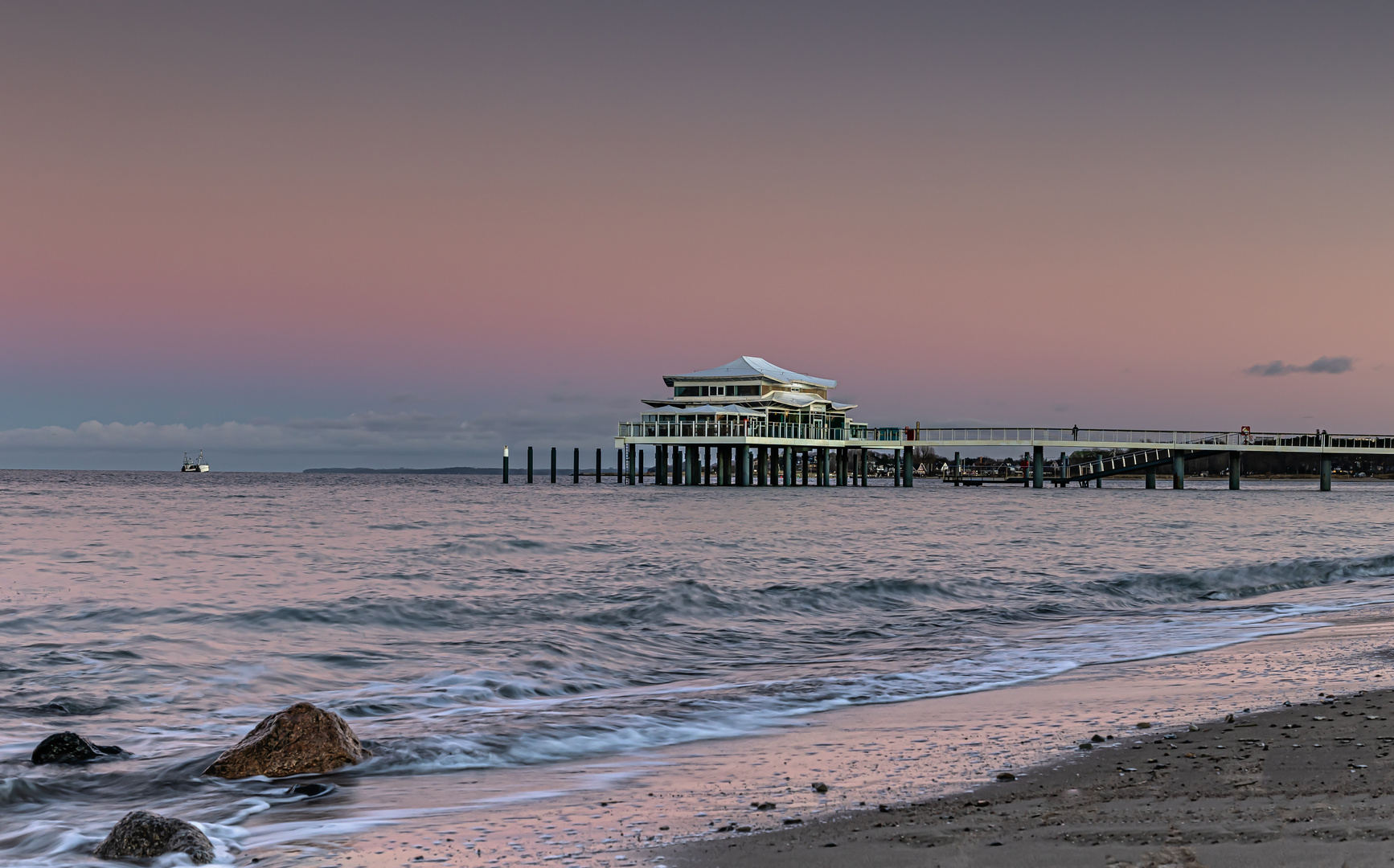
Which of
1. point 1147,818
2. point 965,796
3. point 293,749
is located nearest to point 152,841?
point 293,749

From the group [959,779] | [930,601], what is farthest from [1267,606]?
[959,779]

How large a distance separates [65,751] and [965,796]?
519 centimetres

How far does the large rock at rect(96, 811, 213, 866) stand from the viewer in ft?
14.0

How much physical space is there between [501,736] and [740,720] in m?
1.65

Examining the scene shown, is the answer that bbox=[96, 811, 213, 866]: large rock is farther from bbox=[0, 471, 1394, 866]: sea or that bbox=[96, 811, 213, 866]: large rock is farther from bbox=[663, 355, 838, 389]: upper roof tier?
bbox=[663, 355, 838, 389]: upper roof tier

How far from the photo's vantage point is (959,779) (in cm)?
510

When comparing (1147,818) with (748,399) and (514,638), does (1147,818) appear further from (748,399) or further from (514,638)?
(748,399)

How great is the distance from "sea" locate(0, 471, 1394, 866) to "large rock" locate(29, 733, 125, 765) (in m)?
0.08

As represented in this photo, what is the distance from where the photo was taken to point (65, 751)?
6172 mm

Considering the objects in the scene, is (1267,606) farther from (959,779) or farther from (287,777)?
(287,777)

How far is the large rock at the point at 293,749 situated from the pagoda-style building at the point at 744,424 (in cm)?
6867

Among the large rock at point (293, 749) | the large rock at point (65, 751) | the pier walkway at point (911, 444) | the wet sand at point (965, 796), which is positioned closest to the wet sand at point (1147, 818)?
the wet sand at point (965, 796)

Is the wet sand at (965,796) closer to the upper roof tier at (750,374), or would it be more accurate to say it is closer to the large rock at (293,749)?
the large rock at (293,749)

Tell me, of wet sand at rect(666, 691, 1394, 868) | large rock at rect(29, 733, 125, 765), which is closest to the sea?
large rock at rect(29, 733, 125, 765)
